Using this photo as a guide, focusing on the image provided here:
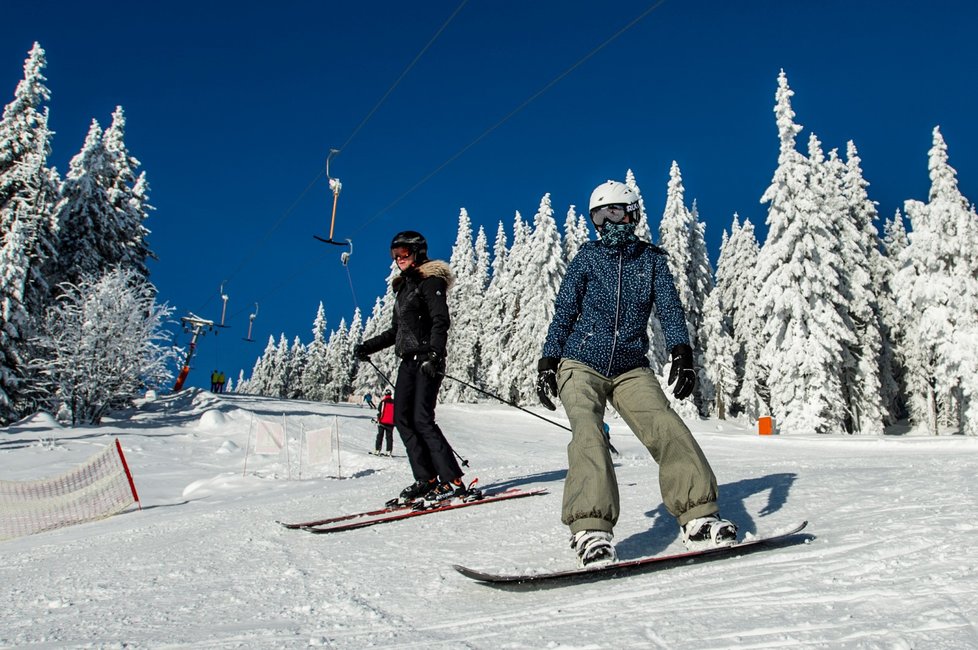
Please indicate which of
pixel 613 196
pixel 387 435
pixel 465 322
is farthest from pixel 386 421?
pixel 465 322

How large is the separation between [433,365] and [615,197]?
2.48 m

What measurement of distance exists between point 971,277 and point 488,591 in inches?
1401

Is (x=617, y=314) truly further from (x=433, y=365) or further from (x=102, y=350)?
(x=102, y=350)

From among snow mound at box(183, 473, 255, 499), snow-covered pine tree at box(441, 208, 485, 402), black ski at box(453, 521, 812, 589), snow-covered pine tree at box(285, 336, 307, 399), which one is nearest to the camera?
black ski at box(453, 521, 812, 589)

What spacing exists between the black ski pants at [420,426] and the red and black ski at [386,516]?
329 mm

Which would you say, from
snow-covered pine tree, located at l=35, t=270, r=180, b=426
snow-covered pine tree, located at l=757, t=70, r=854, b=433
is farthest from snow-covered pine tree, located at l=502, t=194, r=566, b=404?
snow-covered pine tree, located at l=35, t=270, r=180, b=426

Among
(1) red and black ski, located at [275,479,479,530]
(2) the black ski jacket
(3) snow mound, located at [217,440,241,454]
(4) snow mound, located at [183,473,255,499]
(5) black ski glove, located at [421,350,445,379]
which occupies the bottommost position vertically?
(4) snow mound, located at [183,473,255,499]

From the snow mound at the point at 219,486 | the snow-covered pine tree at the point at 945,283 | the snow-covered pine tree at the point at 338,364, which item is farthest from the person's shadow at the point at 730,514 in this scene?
the snow-covered pine tree at the point at 338,364

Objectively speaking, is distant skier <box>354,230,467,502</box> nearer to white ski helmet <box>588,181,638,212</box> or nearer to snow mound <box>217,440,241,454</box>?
white ski helmet <box>588,181,638,212</box>

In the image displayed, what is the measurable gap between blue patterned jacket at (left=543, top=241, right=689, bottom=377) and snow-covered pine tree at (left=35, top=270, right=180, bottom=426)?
80.4 feet

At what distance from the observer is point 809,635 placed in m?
1.88

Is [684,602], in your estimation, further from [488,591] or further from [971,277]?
[971,277]

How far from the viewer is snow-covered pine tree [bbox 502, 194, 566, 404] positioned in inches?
1817

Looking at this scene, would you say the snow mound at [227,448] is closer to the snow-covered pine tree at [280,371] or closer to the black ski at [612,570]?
the black ski at [612,570]
